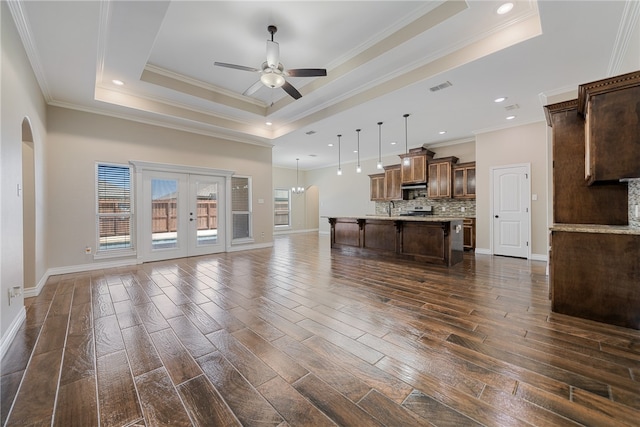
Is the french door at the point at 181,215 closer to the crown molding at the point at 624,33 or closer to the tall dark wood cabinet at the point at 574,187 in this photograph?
the tall dark wood cabinet at the point at 574,187

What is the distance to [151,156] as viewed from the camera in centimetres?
551

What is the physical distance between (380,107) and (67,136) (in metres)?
5.75

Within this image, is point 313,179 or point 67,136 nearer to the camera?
point 67,136

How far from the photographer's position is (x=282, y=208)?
1184cm

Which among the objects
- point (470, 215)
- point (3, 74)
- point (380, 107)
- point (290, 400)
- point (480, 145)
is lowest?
point (290, 400)

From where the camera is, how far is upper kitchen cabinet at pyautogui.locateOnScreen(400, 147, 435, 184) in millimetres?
7492

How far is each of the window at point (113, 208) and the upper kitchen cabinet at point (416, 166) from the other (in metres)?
6.86

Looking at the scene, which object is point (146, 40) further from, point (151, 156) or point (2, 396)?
point (2, 396)

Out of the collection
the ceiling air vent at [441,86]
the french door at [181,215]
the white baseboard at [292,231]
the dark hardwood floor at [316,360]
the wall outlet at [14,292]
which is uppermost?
the ceiling air vent at [441,86]

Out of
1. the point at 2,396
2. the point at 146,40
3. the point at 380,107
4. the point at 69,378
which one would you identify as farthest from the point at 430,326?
the point at 146,40

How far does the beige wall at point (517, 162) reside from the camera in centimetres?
545

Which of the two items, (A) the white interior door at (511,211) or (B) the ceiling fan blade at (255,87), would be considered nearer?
(B) the ceiling fan blade at (255,87)

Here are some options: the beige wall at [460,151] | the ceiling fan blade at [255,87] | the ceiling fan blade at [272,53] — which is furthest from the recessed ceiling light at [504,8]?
the beige wall at [460,151]

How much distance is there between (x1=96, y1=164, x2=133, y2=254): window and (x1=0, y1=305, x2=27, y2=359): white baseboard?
254cm
